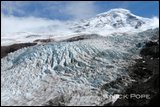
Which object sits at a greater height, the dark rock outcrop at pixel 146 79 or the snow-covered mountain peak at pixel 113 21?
the snow-covered mountain peak at pixel 113 21

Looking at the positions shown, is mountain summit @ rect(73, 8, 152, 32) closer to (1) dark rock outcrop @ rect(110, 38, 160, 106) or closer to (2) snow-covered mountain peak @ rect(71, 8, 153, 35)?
(2) snow-covered mountain peak @ rect(71, 8, 153, 35)

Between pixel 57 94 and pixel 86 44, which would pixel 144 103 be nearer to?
pixel 57 94

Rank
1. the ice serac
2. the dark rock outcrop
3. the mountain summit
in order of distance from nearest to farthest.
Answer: the dark rock outcrop → the ice serac → the mountain summit

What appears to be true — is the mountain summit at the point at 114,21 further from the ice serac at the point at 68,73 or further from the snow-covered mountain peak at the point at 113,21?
the ice serac at the point at 68,73

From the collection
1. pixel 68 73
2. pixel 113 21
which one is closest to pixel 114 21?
pixel 113 21

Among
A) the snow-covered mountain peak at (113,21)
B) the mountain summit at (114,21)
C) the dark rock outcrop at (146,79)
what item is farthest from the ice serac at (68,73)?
the mountain summit at (114,21)

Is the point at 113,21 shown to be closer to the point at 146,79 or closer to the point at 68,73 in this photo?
the point at 68,73

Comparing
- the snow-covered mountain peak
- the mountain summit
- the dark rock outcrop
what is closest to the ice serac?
the dark rock outcrop

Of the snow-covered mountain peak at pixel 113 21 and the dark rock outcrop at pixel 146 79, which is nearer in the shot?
the dark rock outcrop at pixel 146 79
